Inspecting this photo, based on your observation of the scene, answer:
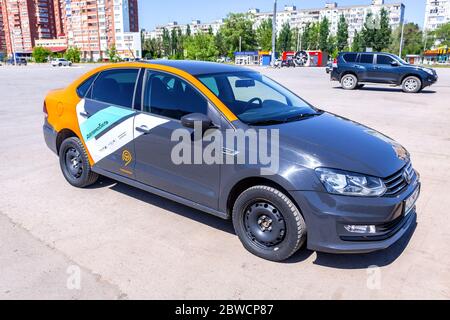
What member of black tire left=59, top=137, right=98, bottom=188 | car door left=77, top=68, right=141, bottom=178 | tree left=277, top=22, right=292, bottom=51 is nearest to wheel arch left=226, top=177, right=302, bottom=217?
car door left=77, top=68, right=141, bottom=178

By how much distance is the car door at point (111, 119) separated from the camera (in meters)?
4.08

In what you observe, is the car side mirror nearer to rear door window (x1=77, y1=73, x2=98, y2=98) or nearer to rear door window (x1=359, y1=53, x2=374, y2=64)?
rear door window (x1=77, y1=73, x2=98, y2=98)

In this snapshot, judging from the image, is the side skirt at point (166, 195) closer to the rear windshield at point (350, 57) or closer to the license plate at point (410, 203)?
the license plate at point (410, 203)

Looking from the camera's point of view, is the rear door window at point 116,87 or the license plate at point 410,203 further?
the rear door window at point 116,87

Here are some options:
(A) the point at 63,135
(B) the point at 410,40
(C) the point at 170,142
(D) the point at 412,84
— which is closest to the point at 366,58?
(D) the point at 412,84

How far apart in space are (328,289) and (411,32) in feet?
343

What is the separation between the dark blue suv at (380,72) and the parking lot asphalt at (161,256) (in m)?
13.1

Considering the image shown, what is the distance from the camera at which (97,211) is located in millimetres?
4199

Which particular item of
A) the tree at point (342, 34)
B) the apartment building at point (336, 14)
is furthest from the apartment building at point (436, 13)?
the tree at point (342, 34)

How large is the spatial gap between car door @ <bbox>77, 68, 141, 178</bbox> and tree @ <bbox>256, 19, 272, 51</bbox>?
94079mm

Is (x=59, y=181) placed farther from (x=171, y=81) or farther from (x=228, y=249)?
(x=228, y=249)

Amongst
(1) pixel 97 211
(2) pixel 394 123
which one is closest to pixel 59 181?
(1) pixel 97 211

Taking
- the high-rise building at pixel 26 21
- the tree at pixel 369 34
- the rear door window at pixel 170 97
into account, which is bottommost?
the rear door window at pixel 170 97

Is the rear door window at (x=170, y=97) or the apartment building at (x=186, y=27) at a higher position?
the apartment building at (x=186, y=27)
